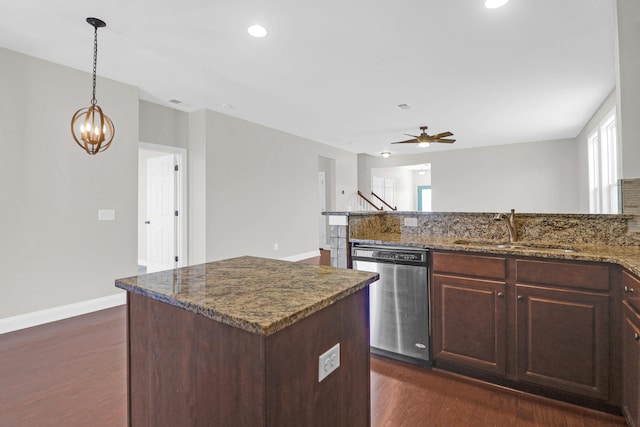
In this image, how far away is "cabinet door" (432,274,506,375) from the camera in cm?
211

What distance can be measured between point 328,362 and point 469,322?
153 cm

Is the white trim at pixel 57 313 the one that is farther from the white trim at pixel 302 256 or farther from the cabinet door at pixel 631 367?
the cabinet door at pixel 631 367

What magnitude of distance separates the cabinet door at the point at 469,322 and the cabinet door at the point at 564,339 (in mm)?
116

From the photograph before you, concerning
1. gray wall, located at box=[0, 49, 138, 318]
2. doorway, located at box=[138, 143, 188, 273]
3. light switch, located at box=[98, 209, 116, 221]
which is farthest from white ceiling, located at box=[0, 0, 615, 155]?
light switch, located at box=[98, 209, 116, 221]

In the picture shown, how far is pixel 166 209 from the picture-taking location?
5.15 metres

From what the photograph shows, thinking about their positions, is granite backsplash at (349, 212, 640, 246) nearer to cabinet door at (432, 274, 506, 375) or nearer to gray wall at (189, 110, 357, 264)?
cabinet door at (432, 274, 506, 375)

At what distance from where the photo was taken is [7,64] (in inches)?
123

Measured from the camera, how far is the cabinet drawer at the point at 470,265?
82.6 inches

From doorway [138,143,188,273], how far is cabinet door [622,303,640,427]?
4916 millimetres

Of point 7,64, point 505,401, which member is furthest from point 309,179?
point 505,401

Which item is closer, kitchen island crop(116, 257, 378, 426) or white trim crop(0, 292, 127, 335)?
kitchen island crop(116, 257, 378, 426)

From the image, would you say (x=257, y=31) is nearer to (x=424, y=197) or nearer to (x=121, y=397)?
(x=121, y=397)

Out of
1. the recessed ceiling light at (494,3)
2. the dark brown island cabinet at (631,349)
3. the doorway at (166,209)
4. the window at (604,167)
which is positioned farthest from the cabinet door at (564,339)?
the doorway at (166,209)

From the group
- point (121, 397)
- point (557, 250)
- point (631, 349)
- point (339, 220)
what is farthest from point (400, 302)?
point (121, 397)
